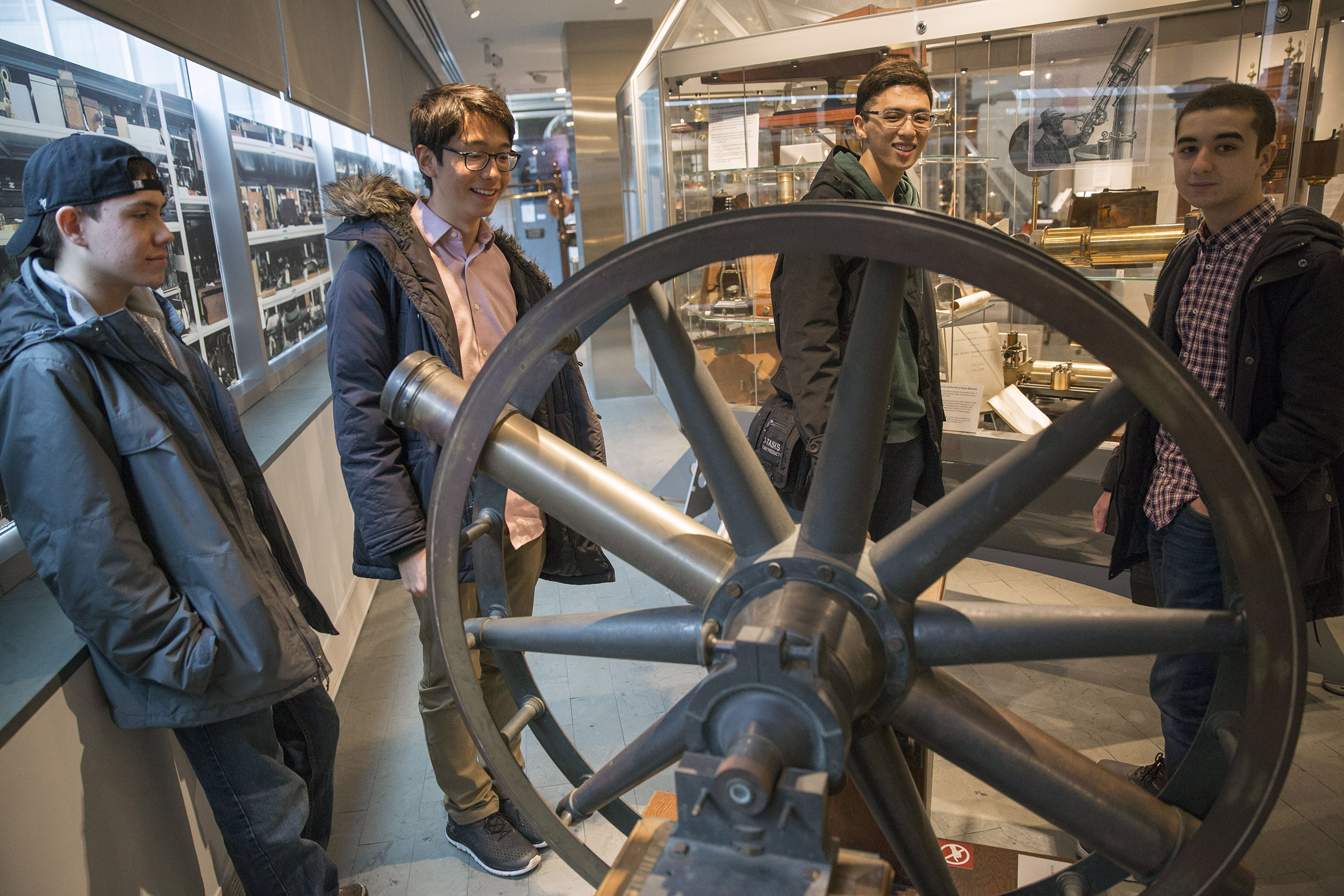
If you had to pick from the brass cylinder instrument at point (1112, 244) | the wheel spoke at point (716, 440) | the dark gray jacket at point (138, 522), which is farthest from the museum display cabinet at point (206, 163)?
the brass cylinder instrument at point (1112, 244)

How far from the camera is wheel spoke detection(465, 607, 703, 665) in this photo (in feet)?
3.20

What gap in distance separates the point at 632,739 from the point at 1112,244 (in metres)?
1.85

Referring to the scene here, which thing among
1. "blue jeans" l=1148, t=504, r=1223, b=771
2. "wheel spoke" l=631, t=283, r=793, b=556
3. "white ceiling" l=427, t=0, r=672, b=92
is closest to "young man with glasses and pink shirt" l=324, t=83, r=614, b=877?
"wheel spoke" l=631, t=283, r=793, b=556

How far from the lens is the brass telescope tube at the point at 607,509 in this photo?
97 centimetres

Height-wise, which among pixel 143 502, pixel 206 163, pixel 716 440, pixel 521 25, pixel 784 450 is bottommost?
pixel 784 450

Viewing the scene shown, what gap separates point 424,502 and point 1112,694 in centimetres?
193

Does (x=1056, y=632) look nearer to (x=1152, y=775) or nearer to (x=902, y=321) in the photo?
(x=902, y=321)

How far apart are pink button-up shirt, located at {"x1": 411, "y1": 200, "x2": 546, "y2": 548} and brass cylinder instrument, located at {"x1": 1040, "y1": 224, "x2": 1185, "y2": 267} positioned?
1463 millimetres

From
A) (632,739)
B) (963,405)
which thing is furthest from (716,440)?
(963,405)

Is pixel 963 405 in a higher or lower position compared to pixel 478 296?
lower

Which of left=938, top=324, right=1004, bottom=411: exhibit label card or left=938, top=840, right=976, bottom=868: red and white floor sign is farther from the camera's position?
left=938, top=324, right=1004, bottom=411: exhibit label card

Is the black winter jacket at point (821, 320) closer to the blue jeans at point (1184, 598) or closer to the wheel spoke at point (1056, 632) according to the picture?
the blue jeans at point (1184, 598)

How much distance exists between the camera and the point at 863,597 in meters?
0.90

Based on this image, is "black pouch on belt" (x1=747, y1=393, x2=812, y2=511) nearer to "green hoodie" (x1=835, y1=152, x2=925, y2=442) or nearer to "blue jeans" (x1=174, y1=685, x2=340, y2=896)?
"green hoodie" (x1=835, y1=152, x2=925, y2=442)
